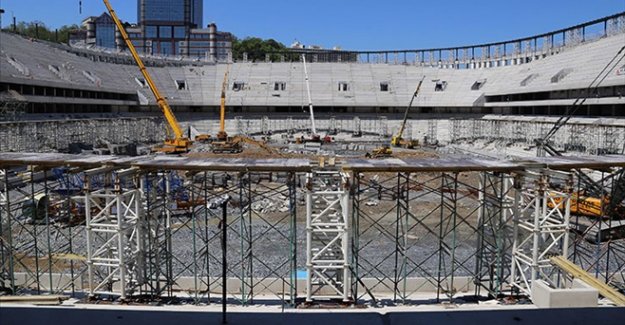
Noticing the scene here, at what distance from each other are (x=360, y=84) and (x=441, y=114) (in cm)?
1000

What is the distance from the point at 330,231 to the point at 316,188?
3.03 m

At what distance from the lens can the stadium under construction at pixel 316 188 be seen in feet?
38.5

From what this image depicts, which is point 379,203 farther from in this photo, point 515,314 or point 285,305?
point 515,314

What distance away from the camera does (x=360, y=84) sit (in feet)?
200

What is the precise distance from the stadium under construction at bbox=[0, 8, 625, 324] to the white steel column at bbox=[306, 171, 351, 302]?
61 millimetres

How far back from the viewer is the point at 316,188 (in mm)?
14602

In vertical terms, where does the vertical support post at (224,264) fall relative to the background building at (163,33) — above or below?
below

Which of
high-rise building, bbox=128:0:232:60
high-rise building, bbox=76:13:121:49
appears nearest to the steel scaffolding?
high-rise building, bbox=128:0:232:60

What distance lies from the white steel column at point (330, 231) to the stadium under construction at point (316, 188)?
61mm

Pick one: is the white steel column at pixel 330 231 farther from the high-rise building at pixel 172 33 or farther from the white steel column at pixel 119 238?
the high-rise building at pixel 172 33

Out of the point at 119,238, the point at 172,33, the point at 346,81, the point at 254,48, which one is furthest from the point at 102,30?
the point at 119,238

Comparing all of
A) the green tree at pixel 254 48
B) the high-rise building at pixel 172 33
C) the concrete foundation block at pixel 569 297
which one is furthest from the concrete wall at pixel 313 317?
the high-rise building at pixel 172 33

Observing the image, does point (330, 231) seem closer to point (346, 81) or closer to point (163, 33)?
point (346, 81)

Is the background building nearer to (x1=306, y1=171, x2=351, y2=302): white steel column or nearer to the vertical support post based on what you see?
(x1=306, y1=171, x2=351, y2=302): white steel column
